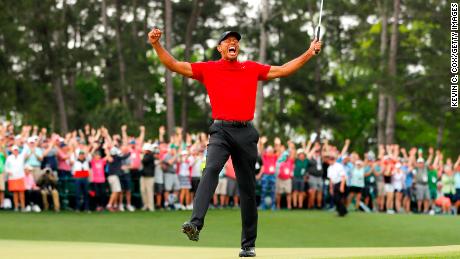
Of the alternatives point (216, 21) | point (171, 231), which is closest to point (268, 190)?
point (171, 231)

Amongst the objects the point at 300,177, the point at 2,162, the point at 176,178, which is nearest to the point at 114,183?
the point at 176,178

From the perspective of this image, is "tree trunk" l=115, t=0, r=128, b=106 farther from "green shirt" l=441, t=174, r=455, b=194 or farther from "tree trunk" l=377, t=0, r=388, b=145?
"green shirt" l=441, t=174, r=455, b=194

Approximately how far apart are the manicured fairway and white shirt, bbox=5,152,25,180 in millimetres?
927

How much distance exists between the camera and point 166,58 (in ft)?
37.4

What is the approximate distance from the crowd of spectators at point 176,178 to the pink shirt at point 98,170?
0.03m

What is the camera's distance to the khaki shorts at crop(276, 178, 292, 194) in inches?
1243

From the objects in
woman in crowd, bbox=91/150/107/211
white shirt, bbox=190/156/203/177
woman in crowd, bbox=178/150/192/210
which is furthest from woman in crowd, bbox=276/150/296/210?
woman in crowd, bbox=91/150/107/211

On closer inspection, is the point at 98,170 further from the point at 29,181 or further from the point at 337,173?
the point at 337,173

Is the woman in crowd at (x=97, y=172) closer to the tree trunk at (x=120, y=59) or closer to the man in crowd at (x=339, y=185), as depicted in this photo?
the man in crowd at (x=339, y=185)

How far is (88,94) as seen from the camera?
70.0 meters

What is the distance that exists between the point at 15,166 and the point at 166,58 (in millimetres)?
15387

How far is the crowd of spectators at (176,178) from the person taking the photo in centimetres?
2706

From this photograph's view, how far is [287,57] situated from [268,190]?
1122 inches

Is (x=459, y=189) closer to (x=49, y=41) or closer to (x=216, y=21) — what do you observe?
(x=49, y=41)
